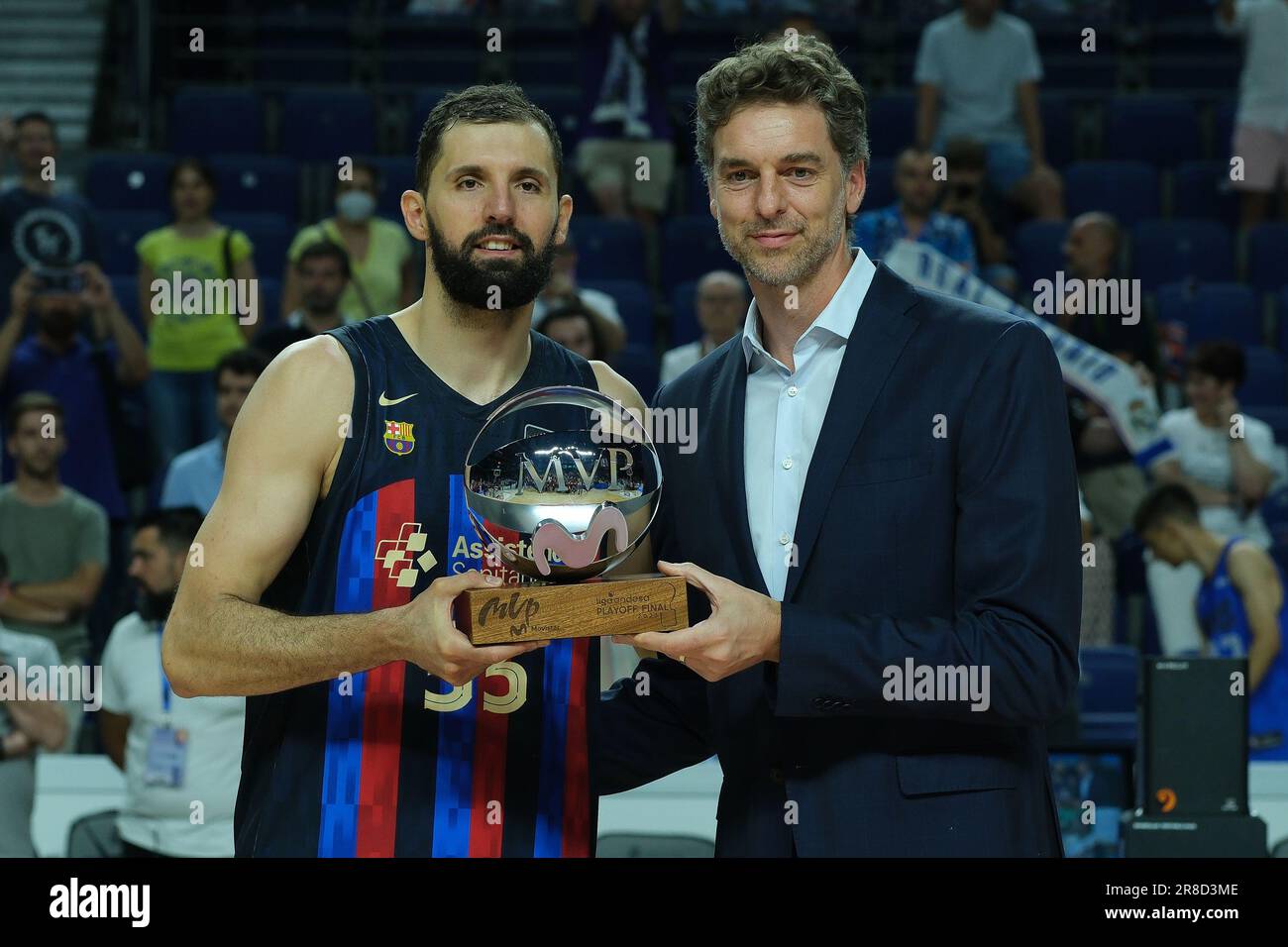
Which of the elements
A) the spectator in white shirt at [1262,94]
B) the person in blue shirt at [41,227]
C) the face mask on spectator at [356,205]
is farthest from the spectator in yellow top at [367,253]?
the spectator in white shirt at [1262,94]

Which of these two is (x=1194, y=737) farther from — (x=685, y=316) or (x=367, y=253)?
(x=367, y=253)

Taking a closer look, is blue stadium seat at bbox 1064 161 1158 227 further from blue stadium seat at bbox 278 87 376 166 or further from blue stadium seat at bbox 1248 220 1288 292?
blue stadium seat at bbox 278 87 376 166

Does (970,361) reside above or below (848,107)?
below

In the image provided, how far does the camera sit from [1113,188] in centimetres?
809

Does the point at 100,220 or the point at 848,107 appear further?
the point at 100,220

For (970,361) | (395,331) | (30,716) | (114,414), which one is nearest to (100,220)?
(114,414)

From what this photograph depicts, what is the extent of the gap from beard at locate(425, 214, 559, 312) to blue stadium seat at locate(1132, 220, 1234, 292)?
566cm

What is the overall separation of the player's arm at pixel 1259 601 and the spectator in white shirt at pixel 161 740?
2996mm

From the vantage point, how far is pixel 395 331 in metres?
2.65

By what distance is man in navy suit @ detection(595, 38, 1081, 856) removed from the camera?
7.70 feet

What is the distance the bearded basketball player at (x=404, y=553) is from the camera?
8.23 feet

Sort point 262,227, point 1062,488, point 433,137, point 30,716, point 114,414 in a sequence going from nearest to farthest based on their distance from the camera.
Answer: point 1062,488
point 433,137
point 30,716
point 114,414
point 262,227

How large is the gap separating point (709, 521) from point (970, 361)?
45 centimetres
